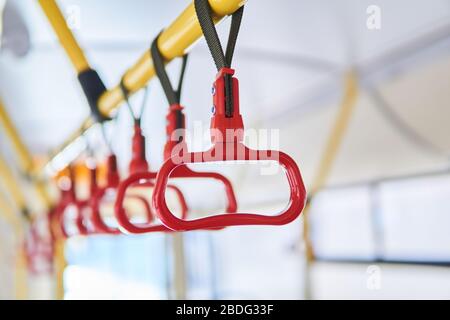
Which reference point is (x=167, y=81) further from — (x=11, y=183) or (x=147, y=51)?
Result: (x=11, y=183)

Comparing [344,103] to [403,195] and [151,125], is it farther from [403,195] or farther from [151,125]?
[151,125]

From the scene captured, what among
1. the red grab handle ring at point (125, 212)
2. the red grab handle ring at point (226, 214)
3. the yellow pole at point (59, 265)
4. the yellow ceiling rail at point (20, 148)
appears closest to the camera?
the red grab handle ring at point (226, 214)

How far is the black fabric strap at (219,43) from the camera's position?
61 centimetres

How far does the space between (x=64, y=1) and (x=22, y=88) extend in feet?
3.49

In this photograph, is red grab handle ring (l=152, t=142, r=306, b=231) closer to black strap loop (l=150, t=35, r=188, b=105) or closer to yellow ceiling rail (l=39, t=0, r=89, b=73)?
black strap loop (l=150, t=35, r=188, b=105)

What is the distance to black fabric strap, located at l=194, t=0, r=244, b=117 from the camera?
24.1 inches

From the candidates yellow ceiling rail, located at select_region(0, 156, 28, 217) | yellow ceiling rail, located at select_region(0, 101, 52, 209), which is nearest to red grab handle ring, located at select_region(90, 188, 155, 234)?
yellow ceiling rail, located at select_region(0, 101, 52, 209)

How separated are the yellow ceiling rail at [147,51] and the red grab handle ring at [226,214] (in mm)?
176

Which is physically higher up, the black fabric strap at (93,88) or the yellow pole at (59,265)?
the black fabric strap at (93,88)

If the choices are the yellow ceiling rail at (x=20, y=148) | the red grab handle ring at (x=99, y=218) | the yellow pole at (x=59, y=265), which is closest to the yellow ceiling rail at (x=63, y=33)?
the red grab handle ring at (x=99, y=218)

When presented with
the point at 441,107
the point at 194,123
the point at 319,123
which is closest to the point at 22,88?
the point at 194,123

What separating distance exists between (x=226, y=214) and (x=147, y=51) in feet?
1.40

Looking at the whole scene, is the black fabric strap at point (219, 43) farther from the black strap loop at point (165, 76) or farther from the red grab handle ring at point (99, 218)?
the red grab handle ring at point (99, 218)

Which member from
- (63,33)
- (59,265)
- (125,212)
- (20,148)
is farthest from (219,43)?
(59,265)
